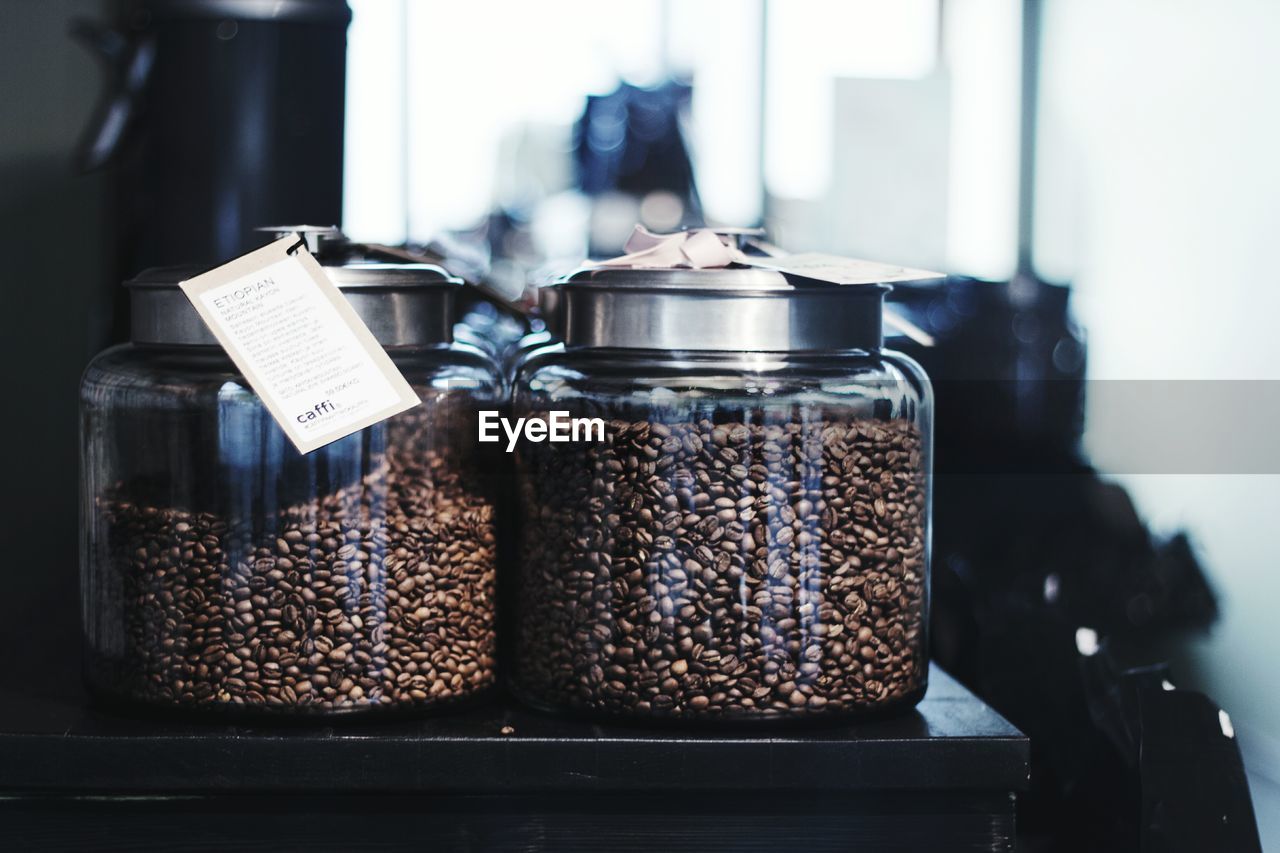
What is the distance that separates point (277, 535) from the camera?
936 mm

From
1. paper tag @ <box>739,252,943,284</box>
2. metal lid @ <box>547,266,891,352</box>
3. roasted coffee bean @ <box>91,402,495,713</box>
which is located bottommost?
roasted coffee bean @ <box>91,402,495,713</box>

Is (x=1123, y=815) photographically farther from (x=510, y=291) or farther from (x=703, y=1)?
(x=703, y=1)

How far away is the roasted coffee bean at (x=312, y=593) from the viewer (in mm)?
937

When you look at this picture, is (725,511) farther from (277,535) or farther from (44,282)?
(44,282)

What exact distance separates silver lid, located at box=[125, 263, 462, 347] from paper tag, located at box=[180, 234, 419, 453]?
0.7 inches

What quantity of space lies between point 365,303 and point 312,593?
0.75 feet

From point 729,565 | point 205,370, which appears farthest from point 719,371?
point 205,370

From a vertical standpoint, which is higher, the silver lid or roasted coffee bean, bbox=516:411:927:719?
the silver lid

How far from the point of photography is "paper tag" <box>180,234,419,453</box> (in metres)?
Answer: 0.92

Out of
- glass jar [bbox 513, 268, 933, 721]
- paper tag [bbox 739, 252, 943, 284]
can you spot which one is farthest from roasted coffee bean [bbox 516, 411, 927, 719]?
paper tag [bbox 739, 252, 943, 284]

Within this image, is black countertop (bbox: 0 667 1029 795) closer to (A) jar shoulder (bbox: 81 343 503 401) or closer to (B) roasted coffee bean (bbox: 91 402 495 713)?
(B) roasted coffee bean (bbox: 91 402 495 713)

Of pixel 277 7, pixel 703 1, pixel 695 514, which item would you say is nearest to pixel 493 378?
pixel 695 514

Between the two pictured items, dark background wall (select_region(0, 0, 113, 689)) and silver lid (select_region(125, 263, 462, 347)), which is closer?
silver lid (select_region(125, 263, 462, 347))

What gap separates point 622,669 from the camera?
3.10ft
